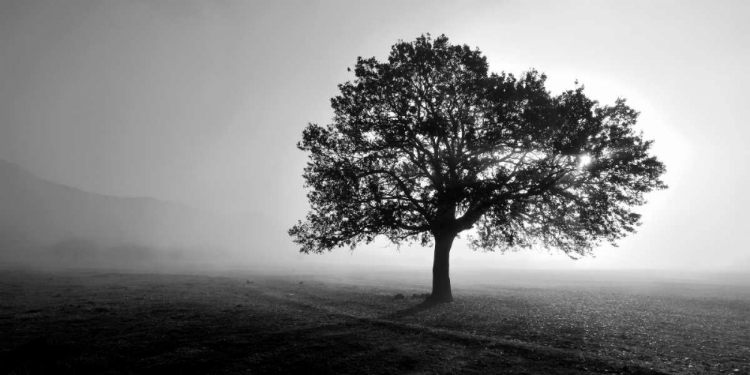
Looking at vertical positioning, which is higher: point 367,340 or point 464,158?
point 464,158

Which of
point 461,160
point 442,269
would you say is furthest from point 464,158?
point 442,269

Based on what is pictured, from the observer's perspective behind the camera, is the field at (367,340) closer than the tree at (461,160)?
Yes

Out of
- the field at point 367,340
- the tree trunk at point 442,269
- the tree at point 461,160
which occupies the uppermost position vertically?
A: the tree at point 461,160

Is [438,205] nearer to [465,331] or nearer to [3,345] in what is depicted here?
[465,331]

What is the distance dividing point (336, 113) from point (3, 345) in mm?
23650

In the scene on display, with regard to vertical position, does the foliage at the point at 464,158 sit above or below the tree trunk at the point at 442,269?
above

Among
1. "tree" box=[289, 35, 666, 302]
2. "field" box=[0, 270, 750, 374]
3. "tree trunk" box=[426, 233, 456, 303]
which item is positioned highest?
"tree" box=[289, 35, 666, 302]

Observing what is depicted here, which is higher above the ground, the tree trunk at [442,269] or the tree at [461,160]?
the tree at [461,160]

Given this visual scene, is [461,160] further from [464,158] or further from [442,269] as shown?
[442,269]

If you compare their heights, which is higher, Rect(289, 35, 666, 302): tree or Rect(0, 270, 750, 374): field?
Rect(289, 35, 666, 302): tree

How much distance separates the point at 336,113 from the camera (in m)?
30.2

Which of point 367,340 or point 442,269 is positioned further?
point 442,269

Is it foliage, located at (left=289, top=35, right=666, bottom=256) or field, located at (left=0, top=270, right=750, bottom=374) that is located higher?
foliage, located at (left=289, top=35, right=666, bottom=256)

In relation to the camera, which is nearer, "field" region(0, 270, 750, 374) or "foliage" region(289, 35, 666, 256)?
"field" region(0, 270, 750, 374)
